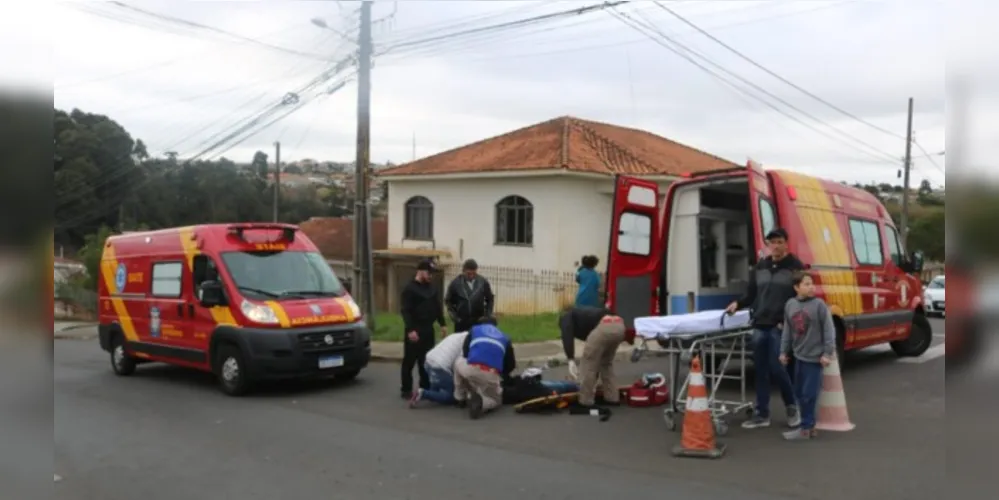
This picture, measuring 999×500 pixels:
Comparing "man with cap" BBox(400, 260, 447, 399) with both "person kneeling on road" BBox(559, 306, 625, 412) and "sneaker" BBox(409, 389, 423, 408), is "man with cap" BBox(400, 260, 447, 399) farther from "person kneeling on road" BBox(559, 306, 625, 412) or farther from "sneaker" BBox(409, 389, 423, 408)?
"person kneeling on road" BBox(559, 306, 625, 412)

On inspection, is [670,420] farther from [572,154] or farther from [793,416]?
[572,154]

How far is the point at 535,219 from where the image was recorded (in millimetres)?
24281

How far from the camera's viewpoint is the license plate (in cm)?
1018

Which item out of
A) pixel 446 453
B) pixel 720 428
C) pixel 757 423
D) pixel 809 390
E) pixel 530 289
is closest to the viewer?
pixel 446 453

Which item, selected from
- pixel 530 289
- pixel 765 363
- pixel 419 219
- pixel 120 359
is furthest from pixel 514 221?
pixel 765 363

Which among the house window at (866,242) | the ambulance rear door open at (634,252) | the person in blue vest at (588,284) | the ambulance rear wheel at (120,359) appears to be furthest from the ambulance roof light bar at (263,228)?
the house window at (866,242)

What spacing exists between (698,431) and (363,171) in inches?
421

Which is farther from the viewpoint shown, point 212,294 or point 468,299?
point 212,294

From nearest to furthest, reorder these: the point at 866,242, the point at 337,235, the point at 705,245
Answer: the point at 705,245, the point at 866,242, the point at 337,235

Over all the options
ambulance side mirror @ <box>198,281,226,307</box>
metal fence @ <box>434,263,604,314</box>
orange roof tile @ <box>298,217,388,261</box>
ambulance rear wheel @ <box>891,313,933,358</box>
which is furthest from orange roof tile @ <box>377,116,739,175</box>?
ambulance side mirror @ <box>198,281,226,307</box>

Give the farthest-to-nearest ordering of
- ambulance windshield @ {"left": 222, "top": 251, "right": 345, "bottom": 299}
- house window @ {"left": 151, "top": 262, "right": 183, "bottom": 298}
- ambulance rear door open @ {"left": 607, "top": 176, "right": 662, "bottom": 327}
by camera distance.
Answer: house window @ {"left": 151, "top": 262, "right": 183, "bottom": 298}
ambulance windshield @ {"left": 222, "top": 251, "right": 345, "bottom": 299}
ambulance rear door open @ {"left": 607, "top": 176, "right": 662, "bottom": 327}

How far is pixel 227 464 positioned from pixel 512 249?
731 inches

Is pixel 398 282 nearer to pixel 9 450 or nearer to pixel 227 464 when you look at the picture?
pixel 227 464

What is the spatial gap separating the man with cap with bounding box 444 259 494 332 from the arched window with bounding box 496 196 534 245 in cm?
1451
